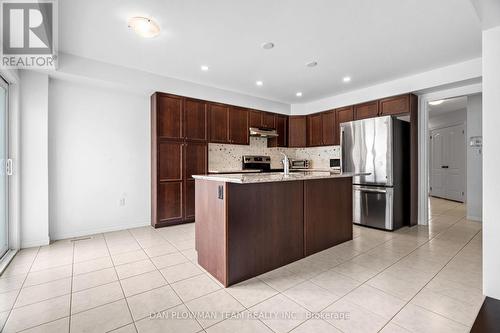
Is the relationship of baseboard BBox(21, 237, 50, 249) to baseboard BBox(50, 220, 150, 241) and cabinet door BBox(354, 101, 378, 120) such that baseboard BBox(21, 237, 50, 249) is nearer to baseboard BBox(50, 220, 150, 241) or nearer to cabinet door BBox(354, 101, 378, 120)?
baseboard BBox(50, 220, 150, 241)

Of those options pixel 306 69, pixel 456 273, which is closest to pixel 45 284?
pixel 456 273

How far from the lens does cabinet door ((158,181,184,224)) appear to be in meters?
4.11

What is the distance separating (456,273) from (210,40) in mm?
3823

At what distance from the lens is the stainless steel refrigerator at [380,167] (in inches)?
154

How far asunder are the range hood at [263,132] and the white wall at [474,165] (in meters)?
4.07

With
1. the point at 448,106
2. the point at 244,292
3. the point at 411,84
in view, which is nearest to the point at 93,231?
the point at 244,292

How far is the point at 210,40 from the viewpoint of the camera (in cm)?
293

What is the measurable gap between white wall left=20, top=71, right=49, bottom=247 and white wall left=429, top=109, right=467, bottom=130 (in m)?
9.53

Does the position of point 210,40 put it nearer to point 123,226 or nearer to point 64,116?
point 64,116

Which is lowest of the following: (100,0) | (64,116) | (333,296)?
(333,296)

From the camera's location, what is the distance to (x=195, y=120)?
4508 mm

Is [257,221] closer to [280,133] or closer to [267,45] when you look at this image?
[267,45]

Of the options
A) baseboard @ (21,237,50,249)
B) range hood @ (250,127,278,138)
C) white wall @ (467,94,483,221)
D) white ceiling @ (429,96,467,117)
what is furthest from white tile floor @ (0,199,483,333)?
white ceiling @ (429,96,467,117)

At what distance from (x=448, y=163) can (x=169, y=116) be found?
8.12 meters
